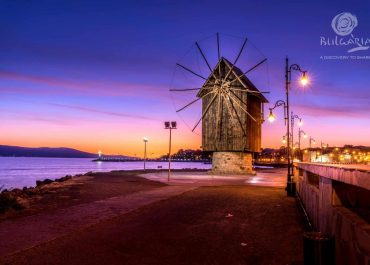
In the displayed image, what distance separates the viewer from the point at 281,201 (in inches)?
763

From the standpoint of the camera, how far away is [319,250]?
6.58 metres

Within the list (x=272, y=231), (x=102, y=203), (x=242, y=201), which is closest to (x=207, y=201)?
(x=242, y=201)

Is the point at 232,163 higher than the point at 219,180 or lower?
higher

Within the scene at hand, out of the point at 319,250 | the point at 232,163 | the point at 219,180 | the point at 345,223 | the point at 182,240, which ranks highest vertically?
the point at 232,163

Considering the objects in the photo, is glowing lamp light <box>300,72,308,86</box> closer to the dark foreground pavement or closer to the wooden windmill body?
the dark foreground pavement

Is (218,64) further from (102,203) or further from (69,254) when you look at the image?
(69,254)

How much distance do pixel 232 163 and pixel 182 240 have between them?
36206 millimetres

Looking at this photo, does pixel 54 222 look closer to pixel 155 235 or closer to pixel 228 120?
pixel 155 235

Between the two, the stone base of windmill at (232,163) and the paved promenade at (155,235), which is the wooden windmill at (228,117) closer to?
the stone base of windmill at (232,163)

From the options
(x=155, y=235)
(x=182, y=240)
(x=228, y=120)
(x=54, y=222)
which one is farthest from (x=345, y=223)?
(x=228, y=120)

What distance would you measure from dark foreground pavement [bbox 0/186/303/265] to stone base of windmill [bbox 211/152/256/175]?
2984 cm

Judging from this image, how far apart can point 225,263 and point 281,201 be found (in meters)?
11.8

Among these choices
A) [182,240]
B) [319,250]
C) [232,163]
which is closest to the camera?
[319,250]

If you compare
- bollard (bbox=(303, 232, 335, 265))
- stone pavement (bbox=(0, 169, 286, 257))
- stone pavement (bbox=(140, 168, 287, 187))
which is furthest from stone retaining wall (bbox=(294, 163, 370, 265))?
stone pavement (bbox=(140, 168, 287, 187))
